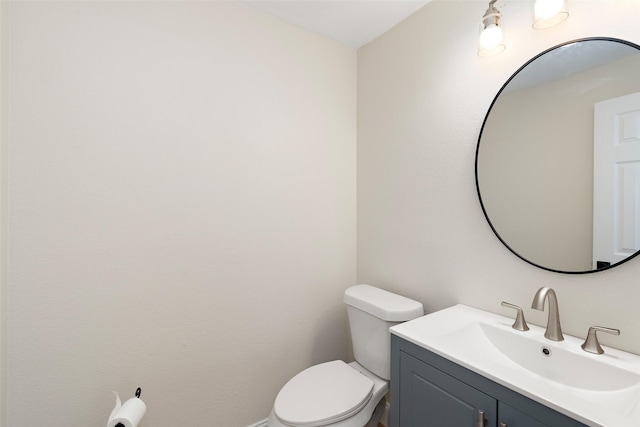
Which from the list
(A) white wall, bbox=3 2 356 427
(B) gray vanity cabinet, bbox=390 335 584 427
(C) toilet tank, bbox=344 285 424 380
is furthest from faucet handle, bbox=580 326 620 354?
(A) white wall, bbox=3 2 356 427

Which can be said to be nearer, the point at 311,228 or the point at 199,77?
the point at 199,77

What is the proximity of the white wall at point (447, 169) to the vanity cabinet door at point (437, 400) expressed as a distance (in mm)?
487

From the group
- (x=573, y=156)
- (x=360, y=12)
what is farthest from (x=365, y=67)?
(x=573, y=156)

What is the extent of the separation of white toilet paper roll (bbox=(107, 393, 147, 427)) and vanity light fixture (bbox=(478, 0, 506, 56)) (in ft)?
6.63

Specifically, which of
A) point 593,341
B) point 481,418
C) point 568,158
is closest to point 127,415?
point 481,418

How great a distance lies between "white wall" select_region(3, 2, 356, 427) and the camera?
45.4 inches

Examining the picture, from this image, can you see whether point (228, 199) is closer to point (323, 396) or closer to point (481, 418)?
point (323, 396)

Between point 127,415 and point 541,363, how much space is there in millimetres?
1515

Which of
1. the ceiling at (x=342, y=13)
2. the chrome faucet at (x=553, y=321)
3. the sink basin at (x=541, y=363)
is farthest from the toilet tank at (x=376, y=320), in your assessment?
the ceiling at (x=342, y=13)

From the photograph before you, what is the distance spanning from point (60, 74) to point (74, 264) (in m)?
0.77

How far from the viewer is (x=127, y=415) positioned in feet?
3.56

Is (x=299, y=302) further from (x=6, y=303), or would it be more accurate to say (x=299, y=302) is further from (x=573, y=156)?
(x=573, y=156)

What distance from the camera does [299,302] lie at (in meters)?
1.81

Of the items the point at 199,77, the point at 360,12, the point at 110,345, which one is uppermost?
the point at 360,12
